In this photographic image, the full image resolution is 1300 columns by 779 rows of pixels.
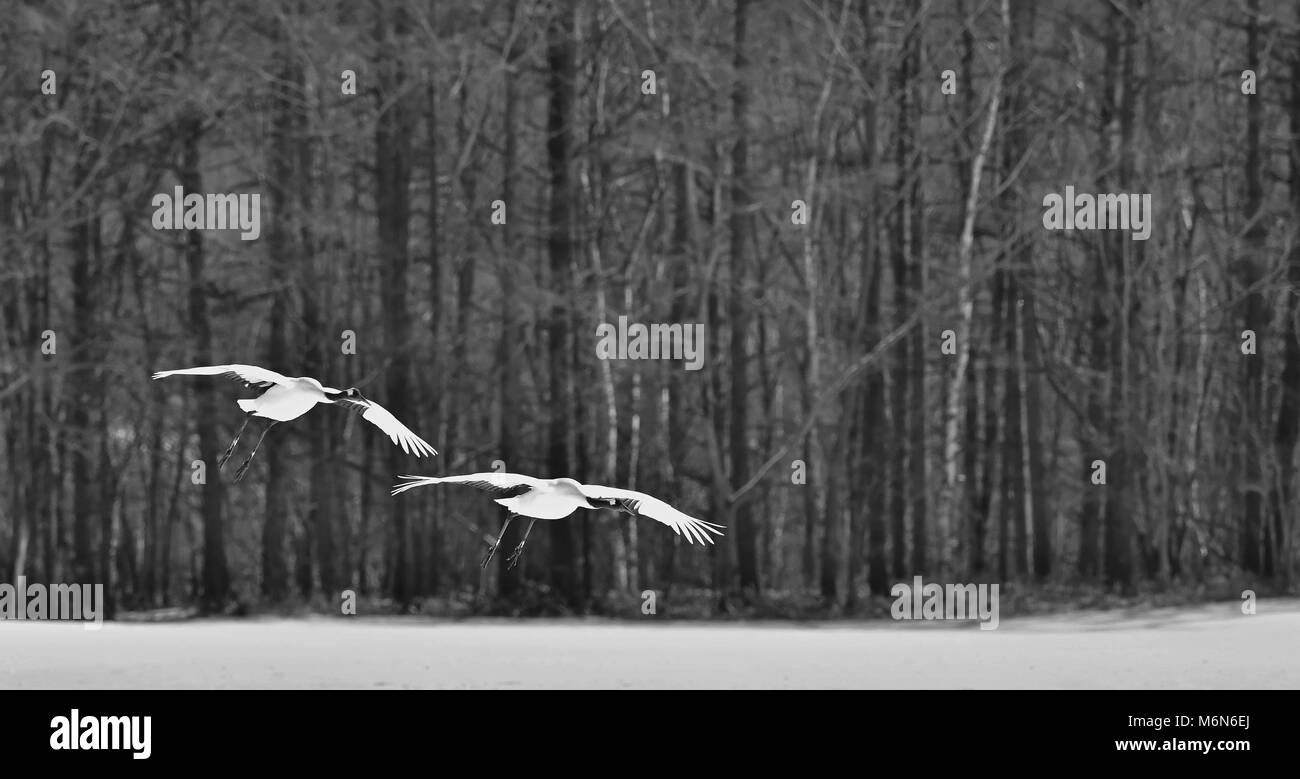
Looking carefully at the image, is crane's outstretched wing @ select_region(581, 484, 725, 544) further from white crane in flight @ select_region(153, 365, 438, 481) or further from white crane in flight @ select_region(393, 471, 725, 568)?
white crane in flight @ select_region(153, 365, 438, 481)

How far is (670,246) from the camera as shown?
69.6ft

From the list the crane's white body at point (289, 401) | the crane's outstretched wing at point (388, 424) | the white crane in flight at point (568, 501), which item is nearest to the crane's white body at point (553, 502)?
the white crane in flight at point (568, 501)

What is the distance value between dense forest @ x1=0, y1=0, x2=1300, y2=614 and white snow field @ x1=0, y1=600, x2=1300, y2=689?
2125mm

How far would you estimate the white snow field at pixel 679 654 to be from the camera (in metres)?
12.9

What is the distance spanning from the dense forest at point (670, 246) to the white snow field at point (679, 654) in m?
2.13

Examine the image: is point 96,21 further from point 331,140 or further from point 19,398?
point 19,398

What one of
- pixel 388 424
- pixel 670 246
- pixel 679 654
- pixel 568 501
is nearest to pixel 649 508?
pixel 568 501

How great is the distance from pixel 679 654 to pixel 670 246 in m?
7.84

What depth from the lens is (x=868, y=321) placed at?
19.9m

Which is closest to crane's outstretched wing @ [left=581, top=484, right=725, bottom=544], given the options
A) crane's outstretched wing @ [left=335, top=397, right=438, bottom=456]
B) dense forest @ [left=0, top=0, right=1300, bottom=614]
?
crane's outstretched wing @ [left=335, top=397, right=438, bottom=456]

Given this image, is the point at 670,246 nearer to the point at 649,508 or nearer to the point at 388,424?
the point at 388,424

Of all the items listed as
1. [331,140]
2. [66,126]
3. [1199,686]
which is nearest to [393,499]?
[331,140]

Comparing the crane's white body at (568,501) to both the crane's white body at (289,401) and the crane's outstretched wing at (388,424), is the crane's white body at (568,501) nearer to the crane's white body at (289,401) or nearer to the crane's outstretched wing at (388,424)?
the crane's outstretched wing at (388,424)

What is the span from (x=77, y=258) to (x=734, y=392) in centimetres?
861
